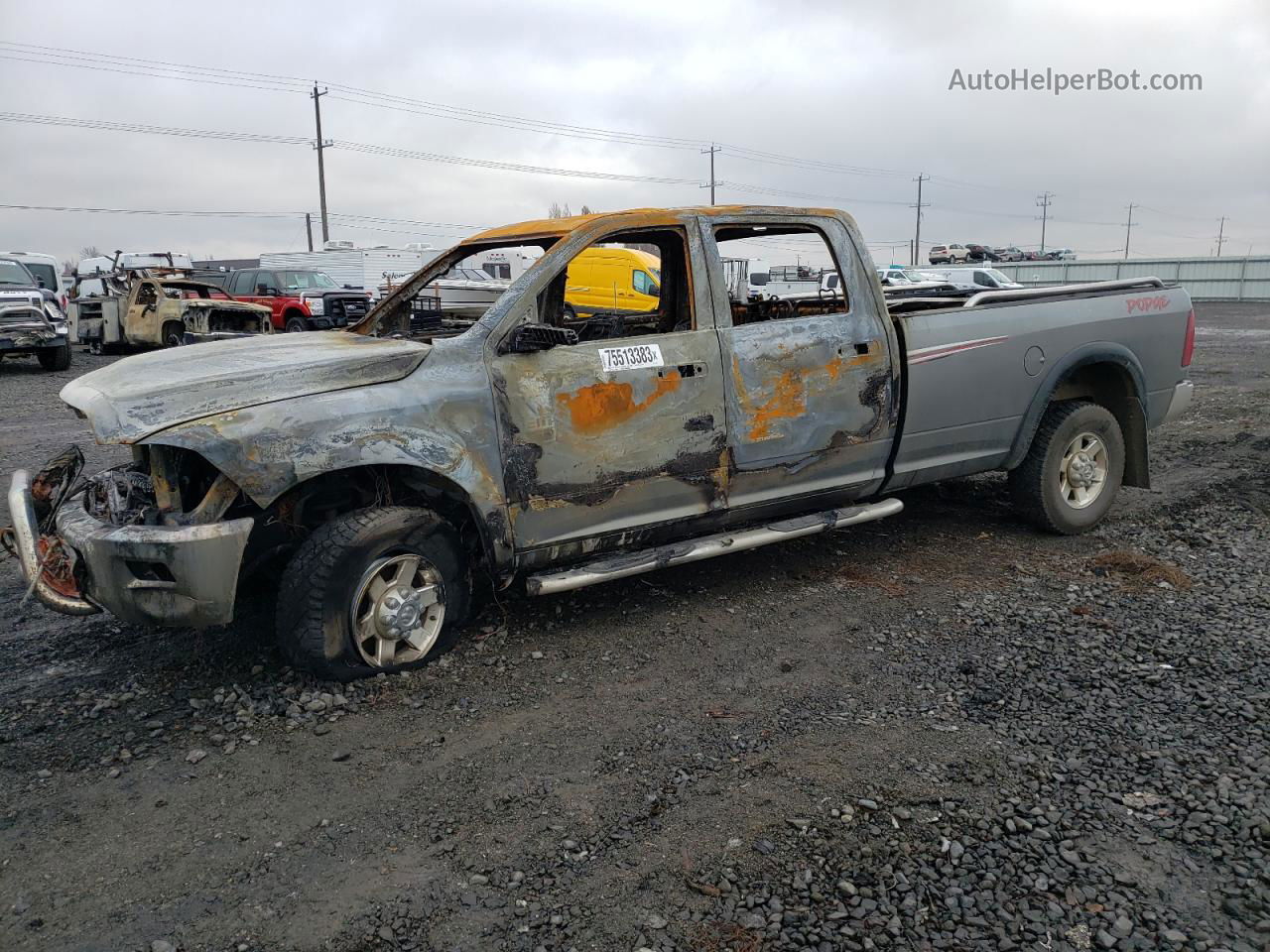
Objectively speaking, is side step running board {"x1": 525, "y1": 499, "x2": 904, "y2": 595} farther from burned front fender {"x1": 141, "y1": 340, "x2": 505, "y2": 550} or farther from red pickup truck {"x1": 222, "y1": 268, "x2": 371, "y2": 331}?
red pickup truck {"x1": 222, "y1": 268, "x2": 371, "y2": 331}

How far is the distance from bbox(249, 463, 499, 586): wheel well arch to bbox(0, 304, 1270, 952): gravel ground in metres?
0.56

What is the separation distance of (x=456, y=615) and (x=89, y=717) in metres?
1.44

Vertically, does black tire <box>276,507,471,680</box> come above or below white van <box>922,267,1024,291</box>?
below

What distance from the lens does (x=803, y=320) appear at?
4832 millimetres

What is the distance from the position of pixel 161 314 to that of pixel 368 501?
17521 mm

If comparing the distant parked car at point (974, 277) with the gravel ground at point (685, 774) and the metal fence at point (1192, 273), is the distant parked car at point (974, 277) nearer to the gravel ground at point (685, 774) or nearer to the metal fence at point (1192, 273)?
the metal fence at point (1192, 273)

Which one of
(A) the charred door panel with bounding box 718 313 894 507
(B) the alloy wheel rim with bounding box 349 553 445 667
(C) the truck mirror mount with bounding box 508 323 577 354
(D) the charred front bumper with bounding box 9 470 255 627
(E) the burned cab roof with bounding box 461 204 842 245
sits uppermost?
(E) the burned cab roof with bounding box 461 204 842 245

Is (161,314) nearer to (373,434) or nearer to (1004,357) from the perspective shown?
(373,434)

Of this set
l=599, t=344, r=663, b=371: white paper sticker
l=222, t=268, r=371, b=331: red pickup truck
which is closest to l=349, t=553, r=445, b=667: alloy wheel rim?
l=599, t=344, r=663, b=371: white paper sticker

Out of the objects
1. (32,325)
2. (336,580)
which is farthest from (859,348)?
(32,325)

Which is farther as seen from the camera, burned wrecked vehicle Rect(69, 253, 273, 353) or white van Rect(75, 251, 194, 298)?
white van Rect(75, 251, 194, 298)

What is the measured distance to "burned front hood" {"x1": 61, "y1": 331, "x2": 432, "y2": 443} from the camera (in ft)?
11.5

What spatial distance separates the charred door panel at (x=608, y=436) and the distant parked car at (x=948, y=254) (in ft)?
191

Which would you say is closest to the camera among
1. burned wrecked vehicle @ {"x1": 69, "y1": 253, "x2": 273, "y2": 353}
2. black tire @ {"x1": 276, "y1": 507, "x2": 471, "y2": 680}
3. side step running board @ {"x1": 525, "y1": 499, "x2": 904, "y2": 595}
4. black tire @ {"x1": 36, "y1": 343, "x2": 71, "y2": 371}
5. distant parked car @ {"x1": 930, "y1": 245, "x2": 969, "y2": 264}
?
black tire @ {"x1": 276, "y1": 507, "x2": 471, "y2": 680}
